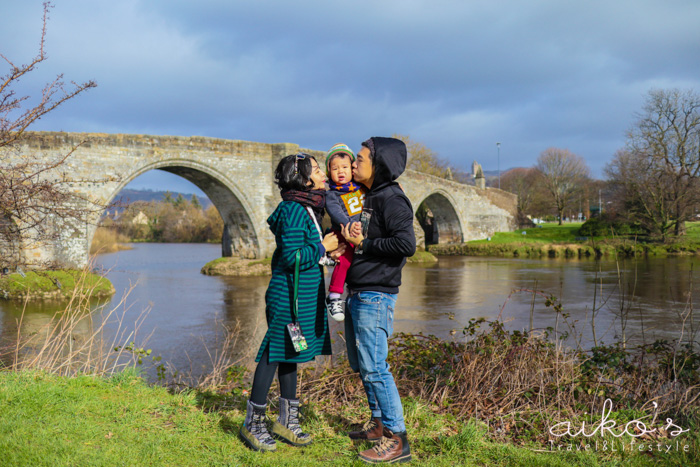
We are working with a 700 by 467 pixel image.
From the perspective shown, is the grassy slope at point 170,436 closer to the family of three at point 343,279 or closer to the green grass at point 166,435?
the green grass at point 166,435

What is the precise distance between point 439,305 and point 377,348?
892 centimetres

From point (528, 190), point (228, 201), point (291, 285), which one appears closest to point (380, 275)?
point (291, 285)

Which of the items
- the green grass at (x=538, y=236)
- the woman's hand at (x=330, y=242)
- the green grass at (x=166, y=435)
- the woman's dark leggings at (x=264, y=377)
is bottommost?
the green grass at (x=166, y=435)

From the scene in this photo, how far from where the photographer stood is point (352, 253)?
2889 millimetres

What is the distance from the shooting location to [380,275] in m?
2.73

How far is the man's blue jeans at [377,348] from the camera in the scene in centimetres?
271

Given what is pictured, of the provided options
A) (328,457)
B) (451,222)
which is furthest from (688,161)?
(328,457)

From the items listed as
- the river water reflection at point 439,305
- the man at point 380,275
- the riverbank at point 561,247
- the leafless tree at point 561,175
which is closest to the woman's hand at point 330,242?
the man at point 380,275

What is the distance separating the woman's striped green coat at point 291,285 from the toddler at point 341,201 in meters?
0.12

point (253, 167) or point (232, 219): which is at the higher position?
point (253, 167)

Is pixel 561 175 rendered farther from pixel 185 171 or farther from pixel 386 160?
pixel 386 160

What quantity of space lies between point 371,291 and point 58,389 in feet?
7.65

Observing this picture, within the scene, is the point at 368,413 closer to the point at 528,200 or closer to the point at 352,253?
the point at 352,253

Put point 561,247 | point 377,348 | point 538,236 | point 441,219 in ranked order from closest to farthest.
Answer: point 377,348
point 561,247
point 441,219
point 538,236
